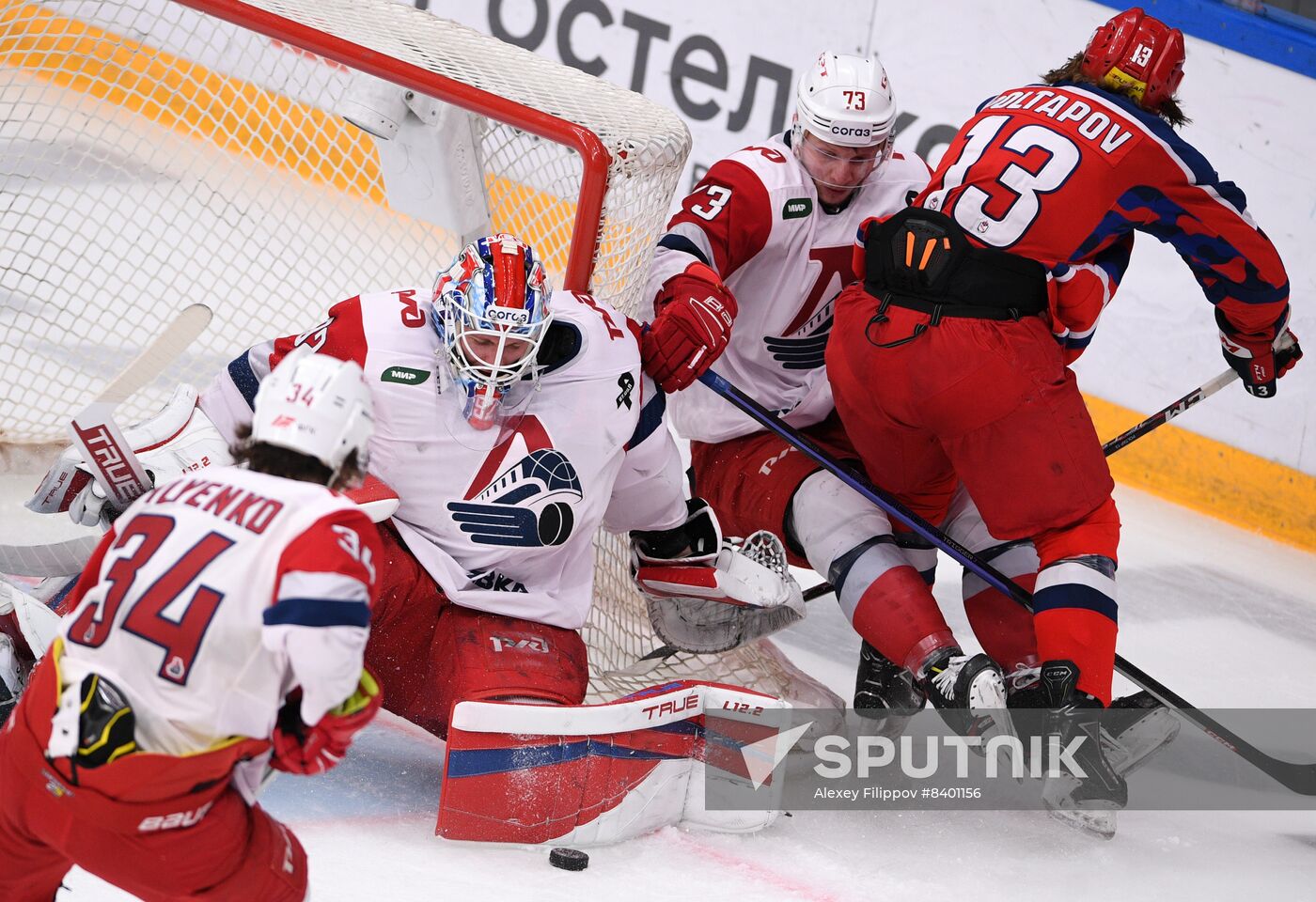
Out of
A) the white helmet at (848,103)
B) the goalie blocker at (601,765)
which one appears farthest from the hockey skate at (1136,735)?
the white helmet at (848,103)

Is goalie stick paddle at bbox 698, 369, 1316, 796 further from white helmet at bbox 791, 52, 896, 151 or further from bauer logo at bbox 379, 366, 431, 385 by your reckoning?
bauer logo at bbox 379, 366, 431, 385

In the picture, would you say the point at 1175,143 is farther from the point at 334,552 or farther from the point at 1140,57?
the point at 334,552

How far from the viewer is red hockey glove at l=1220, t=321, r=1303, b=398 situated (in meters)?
3.06

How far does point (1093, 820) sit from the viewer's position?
2.72 meters

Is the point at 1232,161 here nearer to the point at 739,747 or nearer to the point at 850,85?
the point at 850,85

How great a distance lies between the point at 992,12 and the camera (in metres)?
4.49

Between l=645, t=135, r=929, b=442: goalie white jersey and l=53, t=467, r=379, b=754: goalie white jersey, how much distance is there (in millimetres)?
1302

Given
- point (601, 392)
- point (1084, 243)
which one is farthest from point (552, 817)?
point (1084, 243)

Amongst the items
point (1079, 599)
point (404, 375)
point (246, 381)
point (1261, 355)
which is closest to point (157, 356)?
point (246, 381)

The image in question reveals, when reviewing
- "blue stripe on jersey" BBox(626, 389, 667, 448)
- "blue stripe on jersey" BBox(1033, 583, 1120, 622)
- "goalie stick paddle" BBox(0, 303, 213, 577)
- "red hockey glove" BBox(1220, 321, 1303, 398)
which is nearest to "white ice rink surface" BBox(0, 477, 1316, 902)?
"blue stripe on jersey" BBox(1033, 583, 1120, 622)

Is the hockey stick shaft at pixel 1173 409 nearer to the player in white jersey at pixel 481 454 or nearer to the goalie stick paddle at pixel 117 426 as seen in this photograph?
the player in white jersey at pixel 481 454

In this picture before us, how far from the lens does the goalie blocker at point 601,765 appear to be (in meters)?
2.30

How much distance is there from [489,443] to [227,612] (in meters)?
0.91

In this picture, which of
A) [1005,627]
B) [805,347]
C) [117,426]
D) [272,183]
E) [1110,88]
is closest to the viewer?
[117,426]
